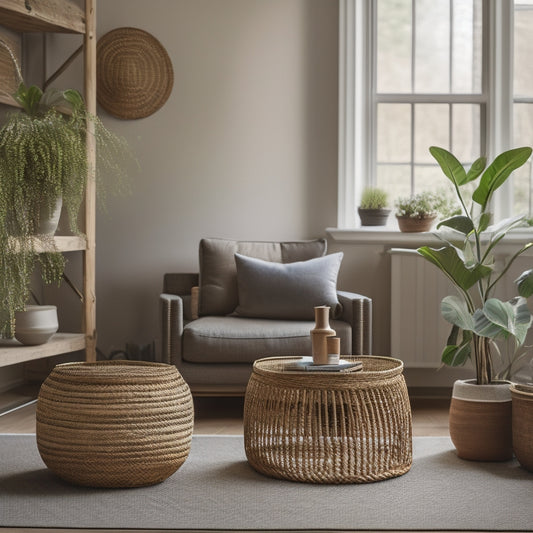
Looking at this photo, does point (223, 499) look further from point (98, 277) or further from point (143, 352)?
point (98, 277)

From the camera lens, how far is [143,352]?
15.5 ft

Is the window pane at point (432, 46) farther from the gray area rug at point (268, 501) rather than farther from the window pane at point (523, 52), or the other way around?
the gray area rug at point (268, 501)

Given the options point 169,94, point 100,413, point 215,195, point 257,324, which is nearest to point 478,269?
point 257,324

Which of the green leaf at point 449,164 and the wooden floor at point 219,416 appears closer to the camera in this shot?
the green leaf at point 449,164

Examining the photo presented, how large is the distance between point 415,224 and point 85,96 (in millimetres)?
1931

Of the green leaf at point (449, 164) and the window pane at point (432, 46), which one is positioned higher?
the window pane at point (432, 46)

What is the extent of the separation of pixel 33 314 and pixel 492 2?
3.08m

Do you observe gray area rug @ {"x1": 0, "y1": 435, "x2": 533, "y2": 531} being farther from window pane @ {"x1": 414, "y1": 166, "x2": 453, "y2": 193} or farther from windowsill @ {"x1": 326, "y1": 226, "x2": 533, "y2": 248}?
window pane @ {"x1": 414, "y1": 166, "x2": 453, "y2": 193}

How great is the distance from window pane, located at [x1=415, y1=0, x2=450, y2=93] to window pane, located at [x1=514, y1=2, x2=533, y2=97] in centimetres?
40

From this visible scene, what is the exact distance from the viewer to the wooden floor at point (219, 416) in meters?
3.76

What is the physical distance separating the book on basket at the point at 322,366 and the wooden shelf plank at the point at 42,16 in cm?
223

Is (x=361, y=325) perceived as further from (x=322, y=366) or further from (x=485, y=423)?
(x=322, y=366)

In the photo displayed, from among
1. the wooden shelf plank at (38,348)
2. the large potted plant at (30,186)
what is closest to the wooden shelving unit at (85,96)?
the wooden shelf plank at (38,348)

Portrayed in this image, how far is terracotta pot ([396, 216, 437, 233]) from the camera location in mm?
4637
